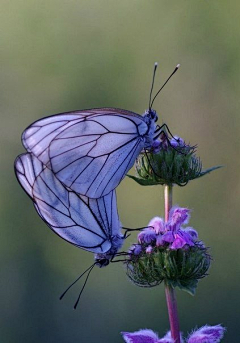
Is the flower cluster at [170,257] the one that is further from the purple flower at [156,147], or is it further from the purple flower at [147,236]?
the purple flower at [156,147]

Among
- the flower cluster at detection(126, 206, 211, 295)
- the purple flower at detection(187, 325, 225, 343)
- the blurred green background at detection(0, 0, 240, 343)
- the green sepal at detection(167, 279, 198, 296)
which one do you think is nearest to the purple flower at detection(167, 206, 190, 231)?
the flower cluster at detection(126, 206, 211, 295)

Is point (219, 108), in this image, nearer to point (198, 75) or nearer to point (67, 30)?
point (198, 75)

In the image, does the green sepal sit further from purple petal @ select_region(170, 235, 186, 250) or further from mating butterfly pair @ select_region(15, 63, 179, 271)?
mating butterfly pair @ select_region(15, 63, 179, 271)

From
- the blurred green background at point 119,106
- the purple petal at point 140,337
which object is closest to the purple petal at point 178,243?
the purple petal at point 140,337

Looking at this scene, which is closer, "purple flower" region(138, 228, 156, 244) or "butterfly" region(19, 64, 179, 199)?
"purple flower" region(138, 228, 156, 244)

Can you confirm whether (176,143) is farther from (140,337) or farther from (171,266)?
(140,337)

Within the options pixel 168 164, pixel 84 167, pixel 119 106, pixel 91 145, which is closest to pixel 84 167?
pixel 84 167
